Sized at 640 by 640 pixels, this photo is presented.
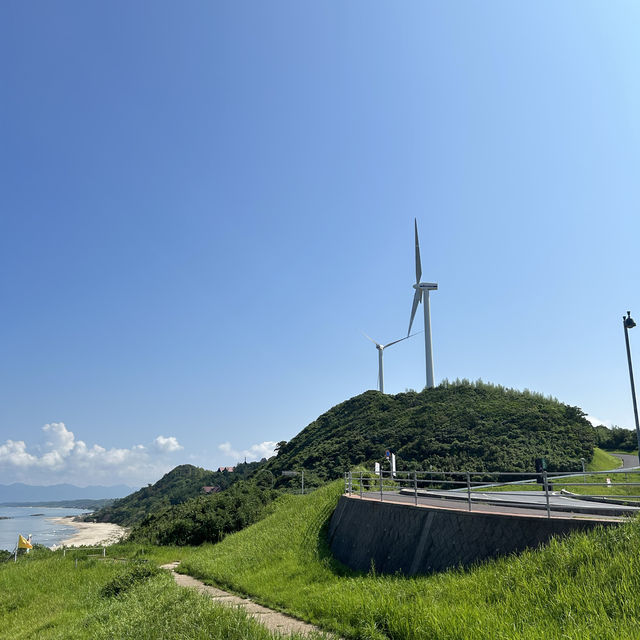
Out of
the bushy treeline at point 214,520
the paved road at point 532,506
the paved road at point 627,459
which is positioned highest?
the paved road at point 532,506

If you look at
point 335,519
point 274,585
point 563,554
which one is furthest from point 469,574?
point 335,519

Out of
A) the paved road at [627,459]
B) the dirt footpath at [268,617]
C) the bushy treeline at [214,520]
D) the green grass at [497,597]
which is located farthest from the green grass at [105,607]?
the paved road at [627,459]

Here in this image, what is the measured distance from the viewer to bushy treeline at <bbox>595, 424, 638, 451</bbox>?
186 feet

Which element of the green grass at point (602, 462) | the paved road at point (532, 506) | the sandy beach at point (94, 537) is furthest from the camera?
the sandy beach at point (94, 537)

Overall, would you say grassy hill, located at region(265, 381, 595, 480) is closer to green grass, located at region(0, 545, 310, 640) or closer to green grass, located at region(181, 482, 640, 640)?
green grass, located at region(0, 545, 310, 640)

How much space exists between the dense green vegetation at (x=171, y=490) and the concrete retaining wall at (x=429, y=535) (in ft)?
291

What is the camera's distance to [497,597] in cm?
980

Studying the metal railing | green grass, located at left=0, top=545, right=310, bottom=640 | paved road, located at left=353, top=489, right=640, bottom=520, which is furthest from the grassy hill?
green grass, located at left=0, top=545, right=310, bottom=640

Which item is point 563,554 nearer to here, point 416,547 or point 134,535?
point 416,547

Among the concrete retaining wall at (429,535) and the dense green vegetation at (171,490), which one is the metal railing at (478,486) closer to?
the concrete retaining wall at (429,535)

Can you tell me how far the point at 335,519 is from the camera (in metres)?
22.0

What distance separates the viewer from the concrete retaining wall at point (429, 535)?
1229cm

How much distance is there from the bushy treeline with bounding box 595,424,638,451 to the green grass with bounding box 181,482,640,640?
51.6 m

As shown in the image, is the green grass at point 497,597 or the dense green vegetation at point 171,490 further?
the dense green vegetation at point 171,490
